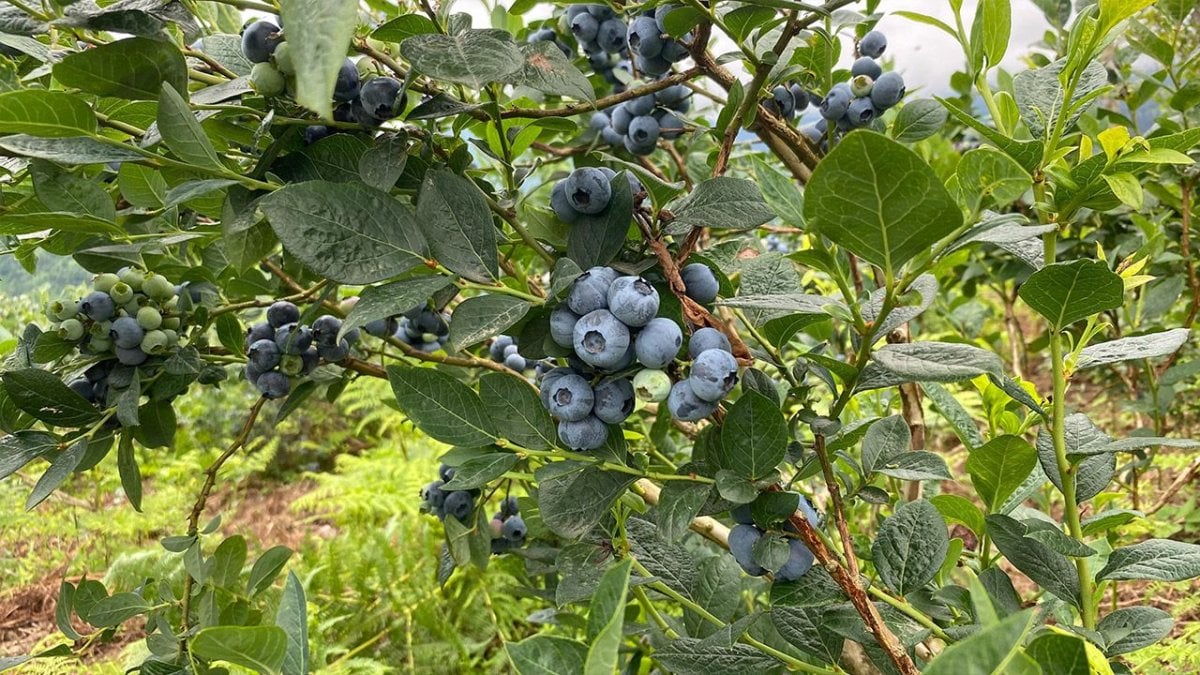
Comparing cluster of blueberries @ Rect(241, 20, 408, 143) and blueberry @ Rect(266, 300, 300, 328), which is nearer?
cluster of blueberries @ Rect(241, 20, 408, 143)

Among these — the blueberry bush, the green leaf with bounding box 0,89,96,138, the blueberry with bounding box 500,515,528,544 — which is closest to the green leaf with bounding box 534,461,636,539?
the blueberry bush

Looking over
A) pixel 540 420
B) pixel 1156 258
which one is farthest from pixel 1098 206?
pixel 1156 258

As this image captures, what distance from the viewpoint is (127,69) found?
515 mm

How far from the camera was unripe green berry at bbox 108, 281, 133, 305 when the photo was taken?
821mm

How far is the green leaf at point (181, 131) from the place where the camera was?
0.48 meters

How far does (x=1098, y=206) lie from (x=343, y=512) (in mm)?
3245

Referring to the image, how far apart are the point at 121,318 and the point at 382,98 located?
19.0 inches

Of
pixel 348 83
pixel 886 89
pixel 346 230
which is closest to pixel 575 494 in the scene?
pixel 346 230

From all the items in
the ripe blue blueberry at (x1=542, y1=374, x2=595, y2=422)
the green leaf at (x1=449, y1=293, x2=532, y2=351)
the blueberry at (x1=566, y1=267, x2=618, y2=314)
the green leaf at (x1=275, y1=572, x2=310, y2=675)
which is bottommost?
the green leaf at (x1=275, y1=572, x2=310, y2=675)

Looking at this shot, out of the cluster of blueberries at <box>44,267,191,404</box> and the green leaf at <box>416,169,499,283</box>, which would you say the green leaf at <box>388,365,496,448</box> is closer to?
the green leaf at <box>416,169,499,283</box>

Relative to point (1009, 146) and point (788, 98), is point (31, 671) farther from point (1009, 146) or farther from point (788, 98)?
point (1009, 146)

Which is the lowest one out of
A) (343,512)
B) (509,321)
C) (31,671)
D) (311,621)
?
(343,512)

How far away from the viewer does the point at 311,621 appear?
2496 mm

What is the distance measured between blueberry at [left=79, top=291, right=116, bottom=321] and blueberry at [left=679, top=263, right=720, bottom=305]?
65 cm
